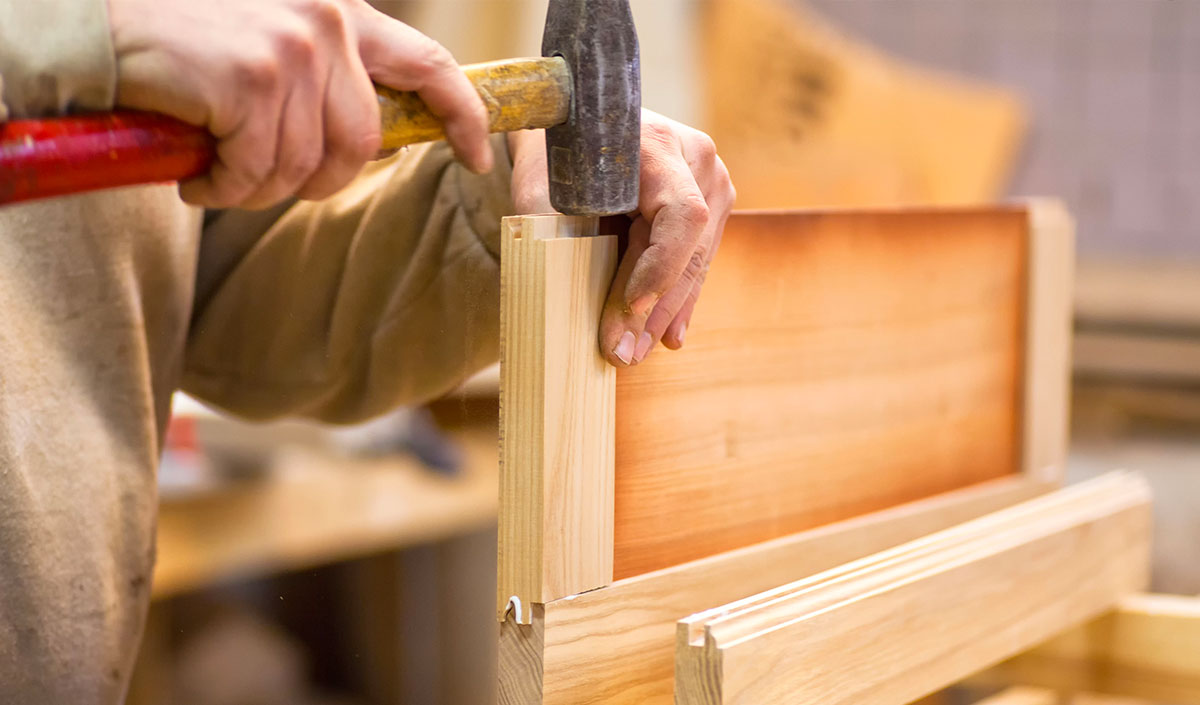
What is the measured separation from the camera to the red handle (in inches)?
16.3

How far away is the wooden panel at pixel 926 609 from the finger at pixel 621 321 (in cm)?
13

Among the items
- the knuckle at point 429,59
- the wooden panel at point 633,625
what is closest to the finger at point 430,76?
the knuckle at point 429,59

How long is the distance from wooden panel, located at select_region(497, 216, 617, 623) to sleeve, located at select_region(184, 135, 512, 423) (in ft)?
0.17

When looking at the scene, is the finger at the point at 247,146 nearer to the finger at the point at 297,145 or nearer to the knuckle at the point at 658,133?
the finger at the point at 297,145

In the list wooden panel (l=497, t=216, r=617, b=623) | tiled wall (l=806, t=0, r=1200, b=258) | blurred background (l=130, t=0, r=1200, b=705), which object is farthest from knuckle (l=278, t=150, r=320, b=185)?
tiled wall (l=806, t=0, r=1200, b=258)

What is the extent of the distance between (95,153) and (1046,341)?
0.84 meters

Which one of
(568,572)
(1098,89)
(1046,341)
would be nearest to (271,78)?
(568,572)

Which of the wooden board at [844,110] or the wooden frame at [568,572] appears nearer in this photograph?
the wooden frame at [568,572]

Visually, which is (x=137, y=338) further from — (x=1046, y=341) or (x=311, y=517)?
(x=311, y=517)

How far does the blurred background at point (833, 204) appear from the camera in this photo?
194 centimetres

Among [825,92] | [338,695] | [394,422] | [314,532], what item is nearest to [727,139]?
[825,92]

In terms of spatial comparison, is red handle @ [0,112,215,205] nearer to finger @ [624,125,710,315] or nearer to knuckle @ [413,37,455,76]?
knuckle @ [413,37,455,76]

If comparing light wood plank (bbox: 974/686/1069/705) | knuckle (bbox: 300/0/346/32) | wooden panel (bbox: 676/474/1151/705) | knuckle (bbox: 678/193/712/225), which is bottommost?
light wood plank (bbox: 974/686/1069/705)

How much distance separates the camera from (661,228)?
0.57m
